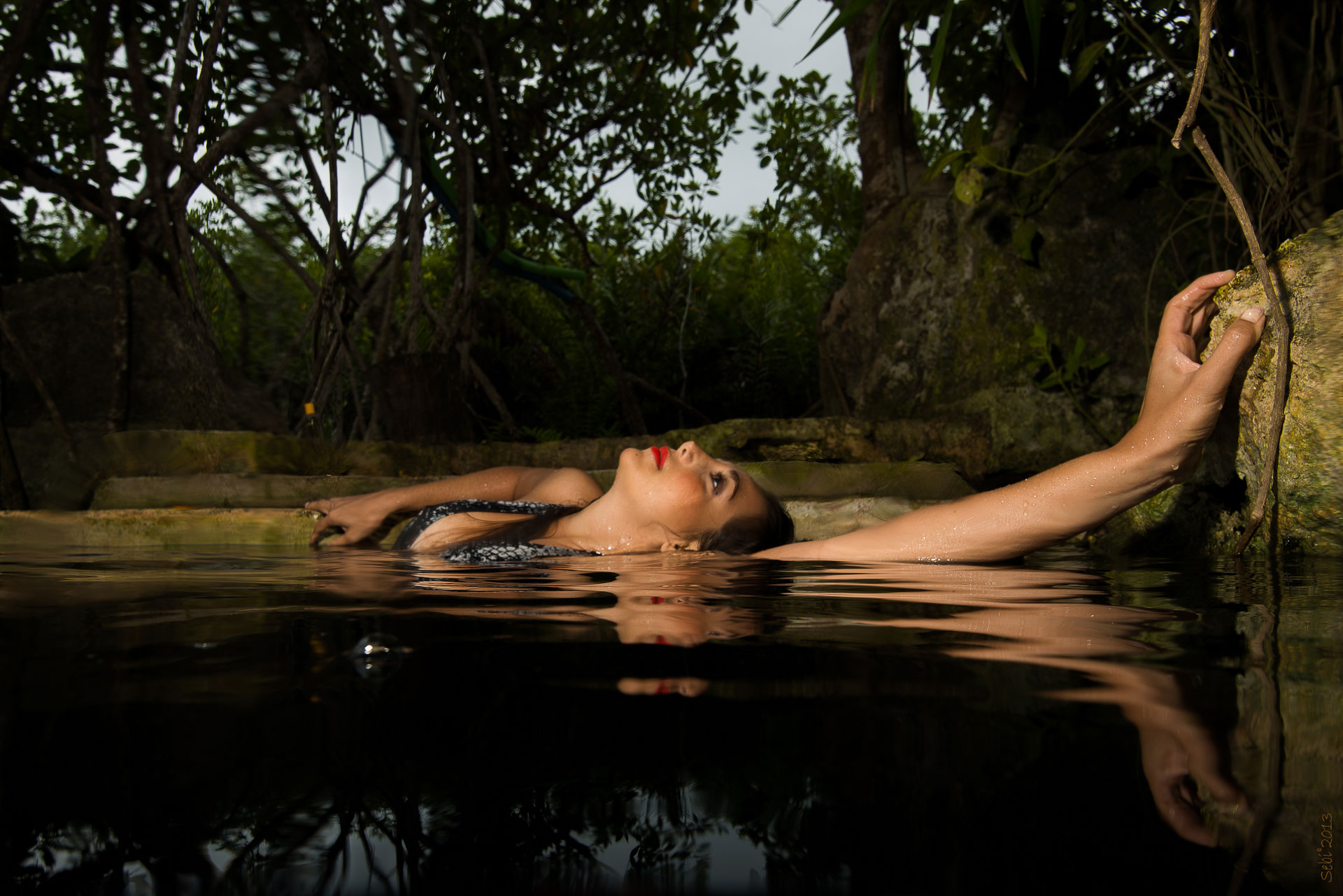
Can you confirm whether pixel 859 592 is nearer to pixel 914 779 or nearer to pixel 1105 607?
pixel 1105 607

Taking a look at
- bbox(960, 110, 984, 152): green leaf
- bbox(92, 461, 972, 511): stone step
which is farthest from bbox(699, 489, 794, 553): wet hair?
bbox(960, 110, 984, 152): green leaf

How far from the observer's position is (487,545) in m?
3.18

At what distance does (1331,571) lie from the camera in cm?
204

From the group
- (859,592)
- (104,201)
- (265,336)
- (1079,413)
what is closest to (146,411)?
(104,201)

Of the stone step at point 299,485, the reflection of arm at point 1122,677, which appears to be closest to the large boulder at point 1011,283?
the stone step at point 299,485

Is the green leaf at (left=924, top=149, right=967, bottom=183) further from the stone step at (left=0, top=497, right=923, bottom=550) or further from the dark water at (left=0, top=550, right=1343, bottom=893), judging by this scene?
the dark water at (left=0, top=550, right=1343, bottom=893)

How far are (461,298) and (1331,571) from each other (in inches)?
193

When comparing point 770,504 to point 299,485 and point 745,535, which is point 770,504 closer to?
point 745,535

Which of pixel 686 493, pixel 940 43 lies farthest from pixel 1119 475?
pixel 940 43

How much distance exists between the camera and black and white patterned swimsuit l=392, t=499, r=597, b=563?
9.84 ft

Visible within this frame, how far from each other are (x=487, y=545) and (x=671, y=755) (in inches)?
104

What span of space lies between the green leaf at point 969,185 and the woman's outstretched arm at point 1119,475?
1.68 metres

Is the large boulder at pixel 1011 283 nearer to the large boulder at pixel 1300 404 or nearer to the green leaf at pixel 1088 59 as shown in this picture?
the green leaf at pixel 1088 59

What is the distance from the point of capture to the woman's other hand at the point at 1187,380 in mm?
2174
